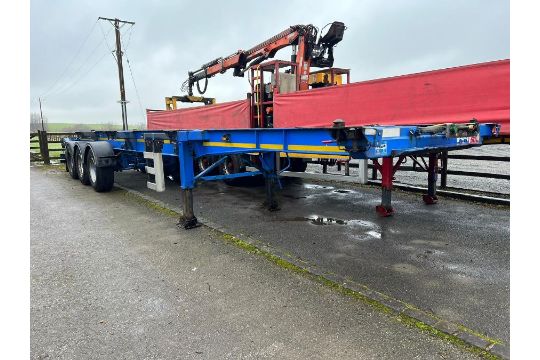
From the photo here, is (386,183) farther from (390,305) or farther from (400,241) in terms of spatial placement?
(390,305)

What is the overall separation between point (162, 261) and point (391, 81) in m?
4.79

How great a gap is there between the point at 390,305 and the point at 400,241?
1.97m

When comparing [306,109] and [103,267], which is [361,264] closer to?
[103,267]

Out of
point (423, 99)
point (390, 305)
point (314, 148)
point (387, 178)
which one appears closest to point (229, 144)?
point (314, 148)

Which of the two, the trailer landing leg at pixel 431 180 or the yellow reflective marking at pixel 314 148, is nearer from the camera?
the yellow reflective marking at pixel 314 148

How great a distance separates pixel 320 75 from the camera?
954cm

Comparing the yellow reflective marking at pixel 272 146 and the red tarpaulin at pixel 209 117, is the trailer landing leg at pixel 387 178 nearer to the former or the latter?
the yellow reflective marking at pixel 272 146

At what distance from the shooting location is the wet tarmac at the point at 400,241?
135 inches

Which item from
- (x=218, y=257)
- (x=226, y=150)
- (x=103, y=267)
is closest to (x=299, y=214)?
(x=226, y=150)

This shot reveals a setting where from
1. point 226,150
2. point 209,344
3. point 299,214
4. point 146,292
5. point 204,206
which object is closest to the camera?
point 209,344

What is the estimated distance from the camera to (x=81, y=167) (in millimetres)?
10352

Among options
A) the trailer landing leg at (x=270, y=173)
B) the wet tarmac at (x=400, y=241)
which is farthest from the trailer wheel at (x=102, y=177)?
the trailer landing leg at (x=270, y=173)

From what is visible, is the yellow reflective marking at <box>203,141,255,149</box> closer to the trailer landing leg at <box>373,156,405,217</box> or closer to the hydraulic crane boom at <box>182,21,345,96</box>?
the trailer landing leg at <box>373,156,405,217</box>

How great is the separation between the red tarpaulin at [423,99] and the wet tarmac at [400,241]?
1.72 m
